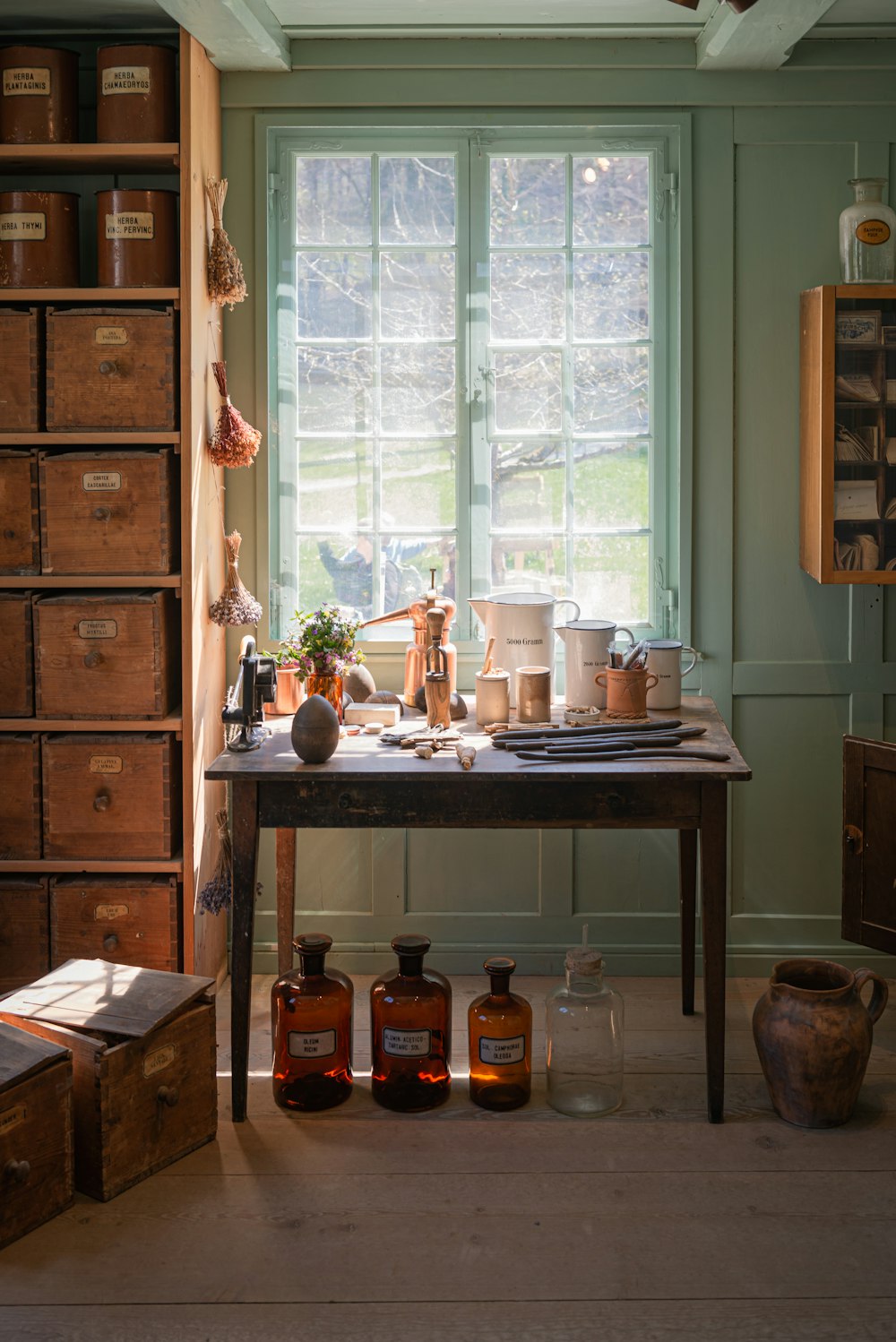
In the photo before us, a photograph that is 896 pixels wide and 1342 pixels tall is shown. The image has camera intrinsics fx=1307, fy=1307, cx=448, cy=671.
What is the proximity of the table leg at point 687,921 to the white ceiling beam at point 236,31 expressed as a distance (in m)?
2.52

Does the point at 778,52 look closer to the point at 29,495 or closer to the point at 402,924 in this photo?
the point at 29,495

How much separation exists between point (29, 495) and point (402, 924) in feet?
5.71

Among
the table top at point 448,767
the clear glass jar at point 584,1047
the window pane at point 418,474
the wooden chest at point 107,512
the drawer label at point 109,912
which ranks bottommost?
the clear glass jar at point 584,1047

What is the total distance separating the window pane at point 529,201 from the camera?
399 centimetres

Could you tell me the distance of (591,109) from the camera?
3934mm

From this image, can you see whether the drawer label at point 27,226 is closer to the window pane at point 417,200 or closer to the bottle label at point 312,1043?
the window pane at point 417,200

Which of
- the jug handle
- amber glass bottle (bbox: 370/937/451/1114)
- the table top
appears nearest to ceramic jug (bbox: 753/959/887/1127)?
the jug handle

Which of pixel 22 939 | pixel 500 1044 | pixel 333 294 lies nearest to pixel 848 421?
pixel 333 294

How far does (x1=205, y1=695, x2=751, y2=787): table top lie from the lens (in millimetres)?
3021

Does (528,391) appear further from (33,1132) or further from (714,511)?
(33,1132)

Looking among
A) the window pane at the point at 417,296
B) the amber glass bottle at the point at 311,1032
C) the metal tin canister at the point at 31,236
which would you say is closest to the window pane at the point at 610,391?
the window pane at the point at 417,296

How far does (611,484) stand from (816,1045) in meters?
1.83

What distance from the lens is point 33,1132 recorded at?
2.66 m

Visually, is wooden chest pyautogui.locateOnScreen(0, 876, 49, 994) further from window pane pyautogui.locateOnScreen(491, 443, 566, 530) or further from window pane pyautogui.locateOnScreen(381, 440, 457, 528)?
window pane pyautogui.locateOnScreen(491, 443, 566, 530)
